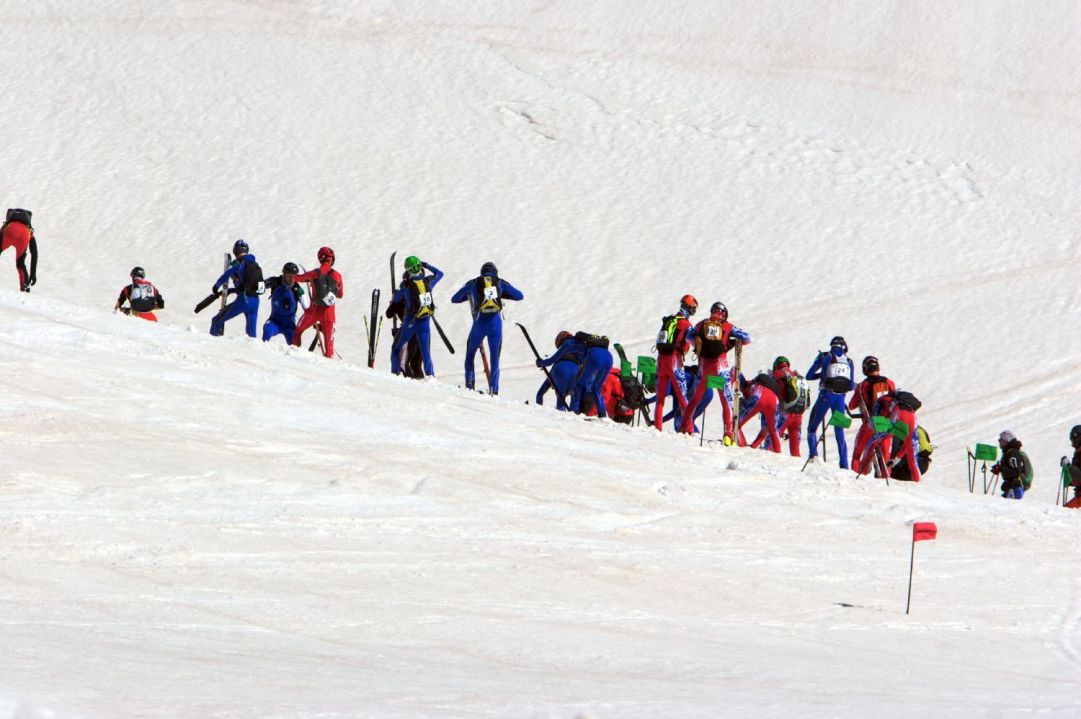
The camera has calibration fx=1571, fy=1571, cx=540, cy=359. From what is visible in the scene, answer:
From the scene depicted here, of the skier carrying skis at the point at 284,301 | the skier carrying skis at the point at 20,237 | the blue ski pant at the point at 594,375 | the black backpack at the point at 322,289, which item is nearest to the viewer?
the blue ski pant at the point at 594,375

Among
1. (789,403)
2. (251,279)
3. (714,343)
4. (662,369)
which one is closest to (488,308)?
(662,369)

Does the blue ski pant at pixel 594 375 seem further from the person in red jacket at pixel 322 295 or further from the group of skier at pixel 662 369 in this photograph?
the person in red jacket at pixel 322 295

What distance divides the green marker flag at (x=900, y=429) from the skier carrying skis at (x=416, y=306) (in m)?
4.08

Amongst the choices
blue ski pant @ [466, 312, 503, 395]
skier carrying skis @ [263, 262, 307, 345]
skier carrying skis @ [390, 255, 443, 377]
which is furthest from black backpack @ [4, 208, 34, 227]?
blue ski pant @ [466, 312, 503, 395]

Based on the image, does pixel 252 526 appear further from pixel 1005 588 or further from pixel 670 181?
pixel 670 181

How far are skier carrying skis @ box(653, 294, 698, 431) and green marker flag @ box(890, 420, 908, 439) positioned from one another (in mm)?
2159

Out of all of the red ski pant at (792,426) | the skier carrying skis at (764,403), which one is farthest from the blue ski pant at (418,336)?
the red ski pant at (792,426)

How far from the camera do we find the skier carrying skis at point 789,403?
1497 cm

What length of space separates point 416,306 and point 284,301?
5.33 feet

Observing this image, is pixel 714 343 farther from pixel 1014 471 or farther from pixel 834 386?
pixel 1014 471

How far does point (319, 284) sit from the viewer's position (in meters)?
14.6

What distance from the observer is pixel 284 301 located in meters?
14.9

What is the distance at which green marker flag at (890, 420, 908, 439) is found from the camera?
12.1 m

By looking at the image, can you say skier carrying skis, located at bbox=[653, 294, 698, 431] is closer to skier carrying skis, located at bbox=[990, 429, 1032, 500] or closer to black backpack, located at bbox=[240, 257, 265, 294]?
skier carrying skis, located at bbox=[990, 429, 1032, 500]
